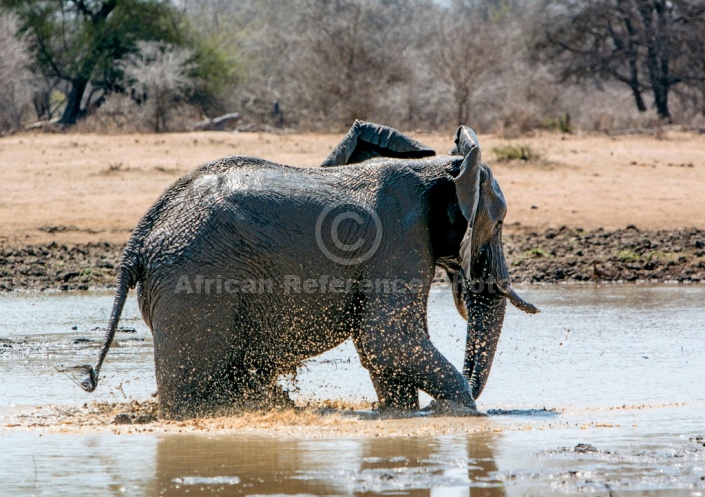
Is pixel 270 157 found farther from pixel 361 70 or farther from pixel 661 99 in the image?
pixel 661 99

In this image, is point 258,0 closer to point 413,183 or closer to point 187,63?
point 187,63

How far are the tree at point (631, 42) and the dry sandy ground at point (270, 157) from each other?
8225 millimetres

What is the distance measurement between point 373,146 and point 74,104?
21.0 meters

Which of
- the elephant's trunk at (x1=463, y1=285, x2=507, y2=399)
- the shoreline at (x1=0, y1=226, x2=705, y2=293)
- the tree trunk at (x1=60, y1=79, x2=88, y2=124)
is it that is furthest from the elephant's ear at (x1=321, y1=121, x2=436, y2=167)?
the tree trunk at (x1=60, y1=79, x2=88, y2=124)

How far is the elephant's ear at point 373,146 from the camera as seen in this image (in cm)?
739

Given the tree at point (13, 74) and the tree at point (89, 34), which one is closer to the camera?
the tree at point (13, 74)

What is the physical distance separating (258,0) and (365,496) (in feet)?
158

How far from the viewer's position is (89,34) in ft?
95.0

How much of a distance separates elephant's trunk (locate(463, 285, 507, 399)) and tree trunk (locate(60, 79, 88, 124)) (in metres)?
19.6

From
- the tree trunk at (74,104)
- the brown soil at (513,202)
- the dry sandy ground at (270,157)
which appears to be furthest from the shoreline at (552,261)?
the tree trunk at (74,104)

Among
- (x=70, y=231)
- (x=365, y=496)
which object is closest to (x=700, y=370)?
(x=365, y=496)

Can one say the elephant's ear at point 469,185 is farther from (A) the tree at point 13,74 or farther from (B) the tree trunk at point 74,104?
(B) the tree trunk at point 74,104

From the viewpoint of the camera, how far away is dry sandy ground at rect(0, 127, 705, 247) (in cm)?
1433

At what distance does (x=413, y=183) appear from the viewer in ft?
22.4
